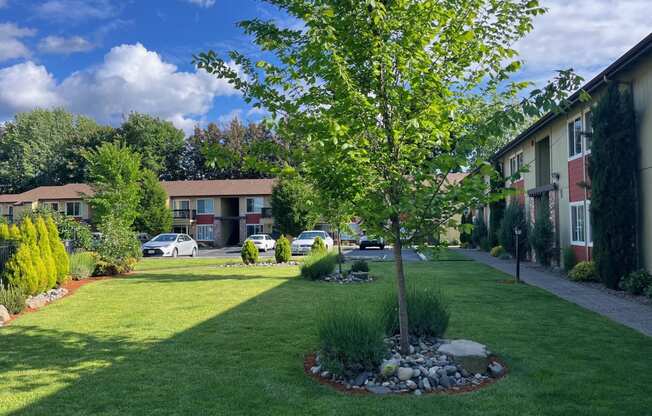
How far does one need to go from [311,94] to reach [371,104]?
31.1 inches

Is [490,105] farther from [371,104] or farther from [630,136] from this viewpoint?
[630,136]

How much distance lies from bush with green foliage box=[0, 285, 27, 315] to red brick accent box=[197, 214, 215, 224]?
135 ft

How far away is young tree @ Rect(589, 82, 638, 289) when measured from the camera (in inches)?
502

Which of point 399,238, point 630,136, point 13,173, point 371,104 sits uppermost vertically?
point 13,173

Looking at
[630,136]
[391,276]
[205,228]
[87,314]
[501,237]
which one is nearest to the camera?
[87,314]

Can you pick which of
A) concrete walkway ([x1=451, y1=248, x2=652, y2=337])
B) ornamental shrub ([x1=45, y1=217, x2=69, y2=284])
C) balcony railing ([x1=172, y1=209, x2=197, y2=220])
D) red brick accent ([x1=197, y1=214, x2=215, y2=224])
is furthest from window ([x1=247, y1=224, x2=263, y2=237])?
ornamental shrub ([x1=45, y1=217, x2=69, y2=284])

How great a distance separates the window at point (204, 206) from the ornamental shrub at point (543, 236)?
→ 37.4 metres

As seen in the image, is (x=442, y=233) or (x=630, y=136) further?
(x=630, y=136)

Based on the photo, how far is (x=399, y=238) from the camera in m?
6.17

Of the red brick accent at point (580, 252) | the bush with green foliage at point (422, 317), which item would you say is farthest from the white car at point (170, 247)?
the bush with green foliage at point (422, 317)

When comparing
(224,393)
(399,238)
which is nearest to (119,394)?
(224,393)

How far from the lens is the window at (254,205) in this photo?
167 feet

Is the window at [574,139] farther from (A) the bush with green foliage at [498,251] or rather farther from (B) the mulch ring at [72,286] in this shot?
(B) the mulch ring at [72,286]

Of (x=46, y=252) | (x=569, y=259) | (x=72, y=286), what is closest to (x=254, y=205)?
(x=72, y=286)
